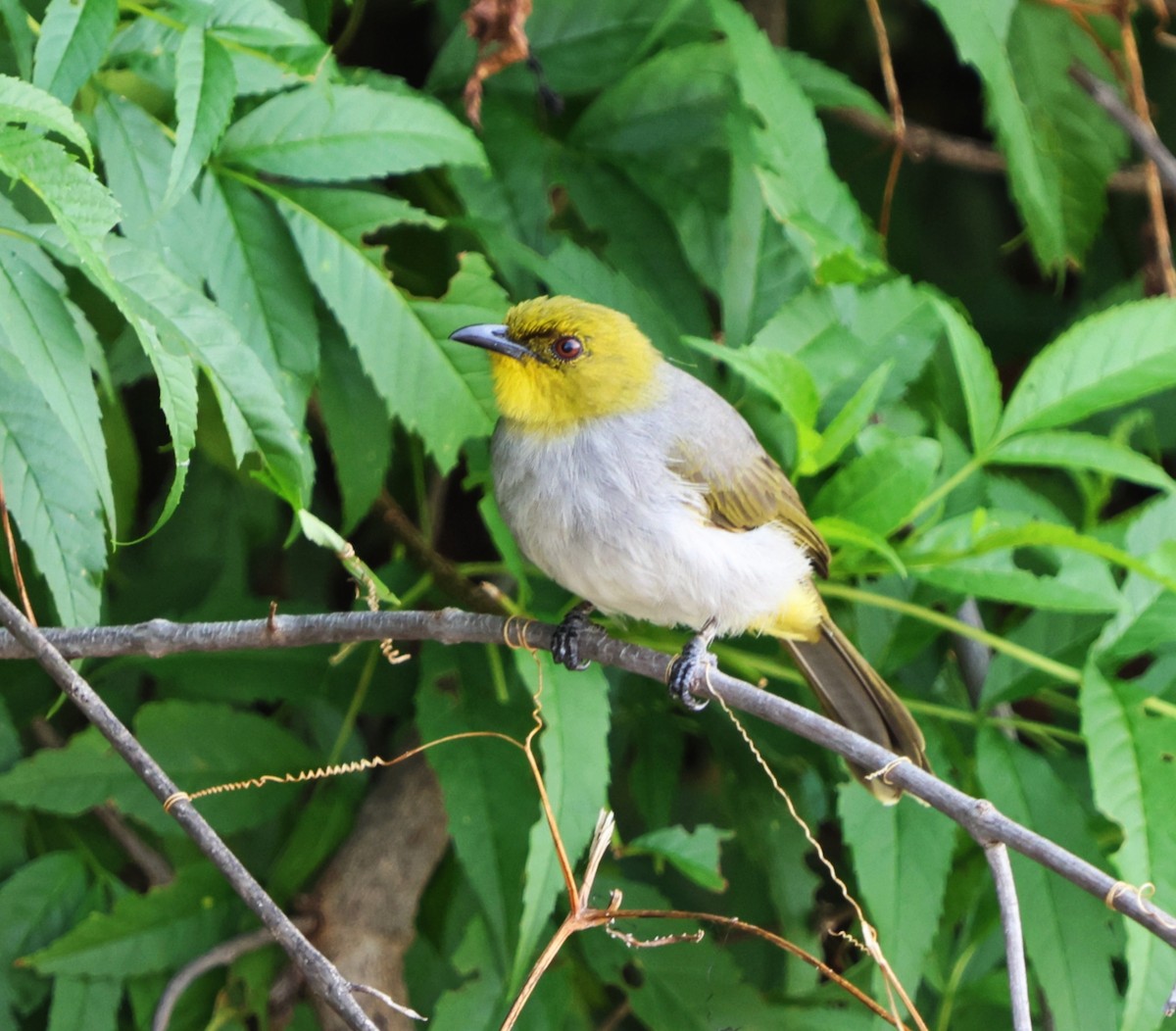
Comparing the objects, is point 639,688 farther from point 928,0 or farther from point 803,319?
point 928,0

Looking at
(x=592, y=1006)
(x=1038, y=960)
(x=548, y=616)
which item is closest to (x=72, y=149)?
(x=548, y=616)

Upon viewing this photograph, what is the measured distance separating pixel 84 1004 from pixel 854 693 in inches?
66.3

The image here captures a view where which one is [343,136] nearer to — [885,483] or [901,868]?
[885,483]

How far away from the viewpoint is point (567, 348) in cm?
285

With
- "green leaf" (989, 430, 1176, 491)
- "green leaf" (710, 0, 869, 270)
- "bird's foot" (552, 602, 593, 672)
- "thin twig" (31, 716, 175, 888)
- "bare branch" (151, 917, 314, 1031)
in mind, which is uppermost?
"green leaf" (710, 0, 869, 270)

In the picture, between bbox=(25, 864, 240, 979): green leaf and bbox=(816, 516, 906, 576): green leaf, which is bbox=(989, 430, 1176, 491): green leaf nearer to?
bbox=(816, 516, 906, 576): green leaf

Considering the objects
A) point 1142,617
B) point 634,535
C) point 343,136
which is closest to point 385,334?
point 343,136

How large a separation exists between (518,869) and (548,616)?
0.56 metres

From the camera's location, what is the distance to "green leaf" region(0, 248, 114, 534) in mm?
1724

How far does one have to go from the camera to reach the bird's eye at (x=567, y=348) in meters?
2.83

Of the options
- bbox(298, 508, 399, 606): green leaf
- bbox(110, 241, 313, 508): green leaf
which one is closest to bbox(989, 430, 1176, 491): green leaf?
bbox(298, 508, 399, 606): green leaf

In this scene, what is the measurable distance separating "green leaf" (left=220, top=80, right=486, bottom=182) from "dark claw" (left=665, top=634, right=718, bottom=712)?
3.52 feet

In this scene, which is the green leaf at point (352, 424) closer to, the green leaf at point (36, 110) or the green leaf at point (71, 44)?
the green leaf at point (71, 44)

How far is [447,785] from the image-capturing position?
8.46 ft
